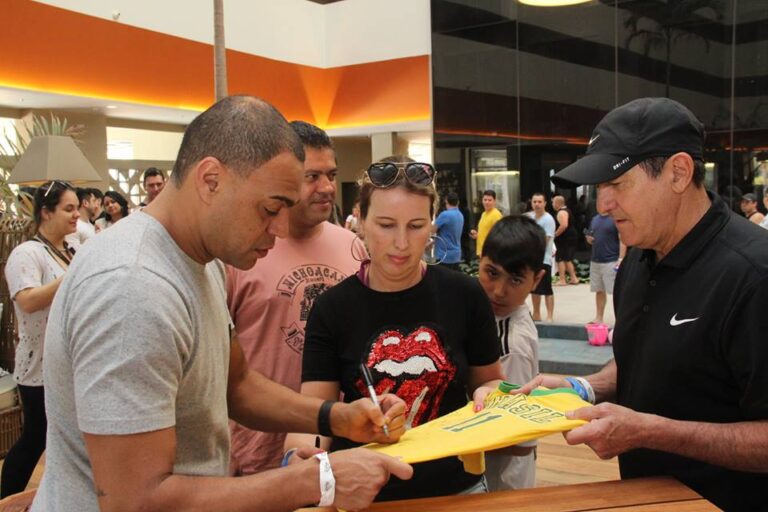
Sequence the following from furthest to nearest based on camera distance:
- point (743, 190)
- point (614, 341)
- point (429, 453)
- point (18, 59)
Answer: point (743, 190), point (18, 59), point (614, 341), point (429, 453)

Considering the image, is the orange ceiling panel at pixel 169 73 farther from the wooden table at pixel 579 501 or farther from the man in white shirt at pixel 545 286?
the wooden table at pixel 579 501

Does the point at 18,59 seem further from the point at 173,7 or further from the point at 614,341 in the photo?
the point at 614,341

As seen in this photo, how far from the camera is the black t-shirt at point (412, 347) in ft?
5.51

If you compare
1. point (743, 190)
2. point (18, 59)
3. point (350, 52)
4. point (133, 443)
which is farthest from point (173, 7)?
point (133, 443)

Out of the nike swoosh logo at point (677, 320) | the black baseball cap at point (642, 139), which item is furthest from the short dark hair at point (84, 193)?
the nike swoosh logo at point (677, 320)

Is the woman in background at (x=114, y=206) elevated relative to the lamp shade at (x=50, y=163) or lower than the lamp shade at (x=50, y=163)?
lower

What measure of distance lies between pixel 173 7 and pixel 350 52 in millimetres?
4383

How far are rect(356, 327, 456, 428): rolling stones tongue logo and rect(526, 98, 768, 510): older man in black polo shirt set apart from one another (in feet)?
0.86

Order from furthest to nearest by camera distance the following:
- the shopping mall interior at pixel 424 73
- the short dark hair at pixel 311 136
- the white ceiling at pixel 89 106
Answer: the shopping mall interior at pixel 424 73 < the white ceiling at pixel 89 106 < the short dark hair at pixel 311 136

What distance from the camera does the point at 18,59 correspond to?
32.4 ft

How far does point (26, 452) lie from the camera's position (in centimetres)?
352

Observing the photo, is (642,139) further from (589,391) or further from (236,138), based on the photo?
(236,138)

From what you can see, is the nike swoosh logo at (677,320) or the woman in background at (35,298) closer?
the nike swoosh logo at (677,320)

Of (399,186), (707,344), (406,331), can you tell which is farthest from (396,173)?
(707,344)
